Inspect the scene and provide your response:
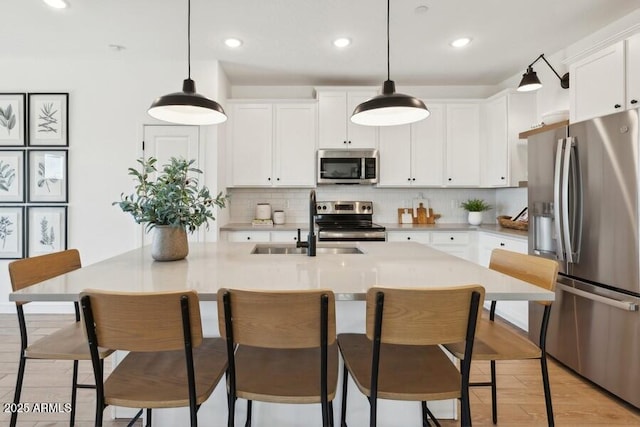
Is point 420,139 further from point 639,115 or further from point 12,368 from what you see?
point 12,368

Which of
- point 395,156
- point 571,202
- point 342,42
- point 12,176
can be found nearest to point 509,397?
point 571,202

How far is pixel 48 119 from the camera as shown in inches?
144

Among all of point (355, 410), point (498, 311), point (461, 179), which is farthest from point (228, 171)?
point (498, 311)

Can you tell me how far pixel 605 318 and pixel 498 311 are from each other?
1.64m

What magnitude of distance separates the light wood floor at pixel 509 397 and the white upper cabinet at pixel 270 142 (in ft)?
8.05

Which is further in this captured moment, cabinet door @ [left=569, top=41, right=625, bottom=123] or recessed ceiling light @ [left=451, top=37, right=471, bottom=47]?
recessed ceiling light @ [left=451, top=37, right=471, bottom=47]

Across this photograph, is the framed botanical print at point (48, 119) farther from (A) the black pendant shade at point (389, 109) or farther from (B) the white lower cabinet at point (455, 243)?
(B) the white lower cabinet at point (455, 243)

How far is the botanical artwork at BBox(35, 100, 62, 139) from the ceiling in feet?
1.59

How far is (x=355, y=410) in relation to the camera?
1714 mm

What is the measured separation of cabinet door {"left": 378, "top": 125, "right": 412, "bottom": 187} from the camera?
4.21 meters

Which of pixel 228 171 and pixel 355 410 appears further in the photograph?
pixel 228 171

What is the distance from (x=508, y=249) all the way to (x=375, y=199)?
67.0 inches

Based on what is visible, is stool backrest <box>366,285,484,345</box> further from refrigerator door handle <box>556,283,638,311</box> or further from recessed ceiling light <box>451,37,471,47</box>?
recessed ceiling light <box>451,37,471,47</box>

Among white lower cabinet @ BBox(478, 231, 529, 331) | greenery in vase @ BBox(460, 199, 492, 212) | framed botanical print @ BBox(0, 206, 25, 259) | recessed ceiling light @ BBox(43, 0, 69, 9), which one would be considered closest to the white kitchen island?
white lower cabinet @ BBox(478, 231, 529, 331)
